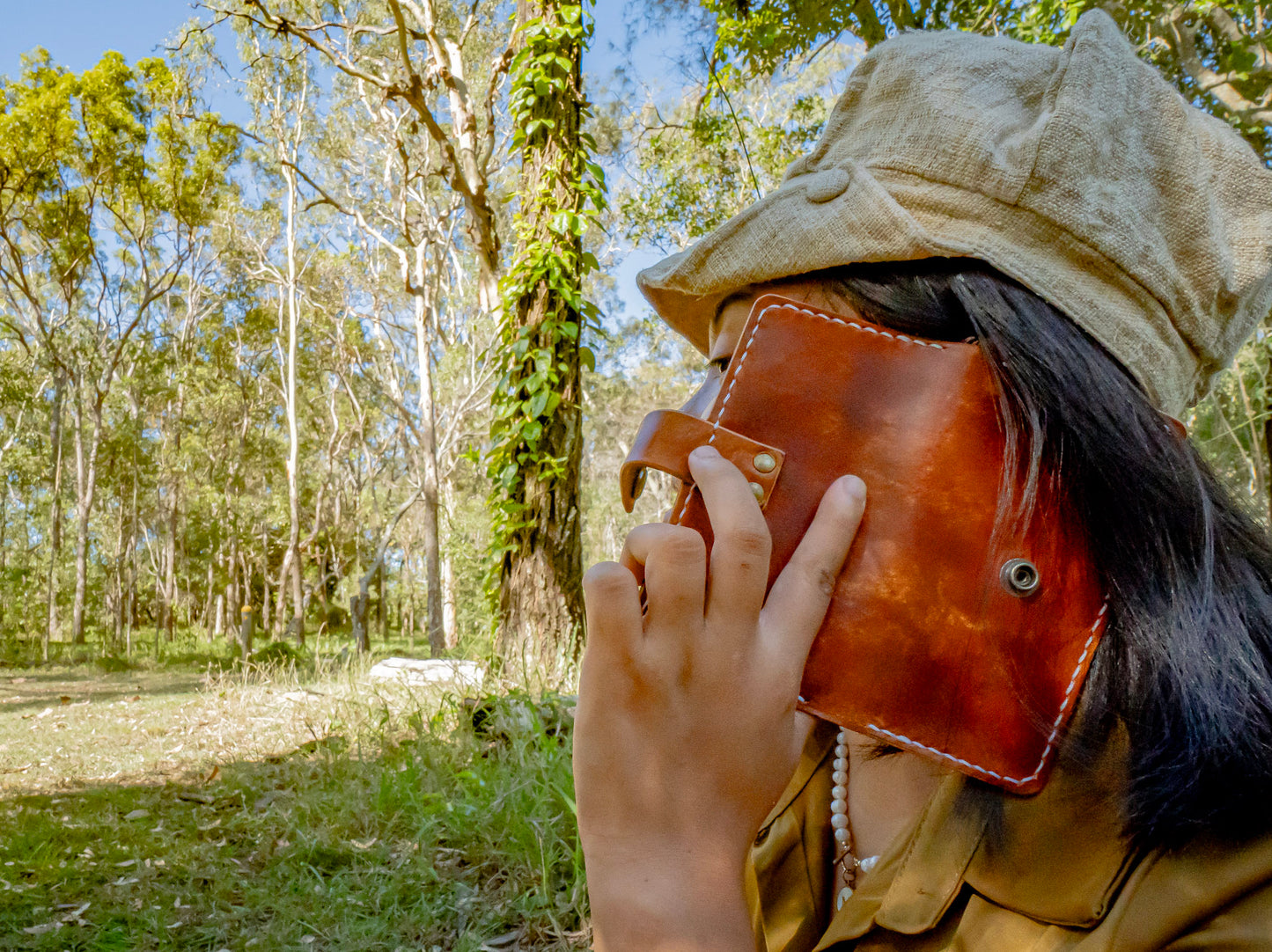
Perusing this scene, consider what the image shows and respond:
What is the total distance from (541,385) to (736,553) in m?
4.24

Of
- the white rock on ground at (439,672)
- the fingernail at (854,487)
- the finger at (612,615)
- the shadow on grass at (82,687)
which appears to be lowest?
the shadow on grass at (82,687)

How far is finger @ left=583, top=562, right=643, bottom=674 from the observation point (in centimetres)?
73

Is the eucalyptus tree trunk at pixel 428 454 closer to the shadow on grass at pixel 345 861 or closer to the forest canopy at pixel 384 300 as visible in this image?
the forest canopy at pixel 384 300

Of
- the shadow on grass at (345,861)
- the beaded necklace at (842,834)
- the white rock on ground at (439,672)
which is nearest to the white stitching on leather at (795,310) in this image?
the beaded necklace at (842,834)

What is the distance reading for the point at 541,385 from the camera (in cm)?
491

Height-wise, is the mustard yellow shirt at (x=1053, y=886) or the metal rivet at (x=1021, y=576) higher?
the metal rivet at (x=1021, y=576)

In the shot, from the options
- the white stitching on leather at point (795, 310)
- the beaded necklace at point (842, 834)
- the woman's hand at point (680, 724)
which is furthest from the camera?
the beaded necklace at point (842, 834)

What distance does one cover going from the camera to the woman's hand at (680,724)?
741 mm

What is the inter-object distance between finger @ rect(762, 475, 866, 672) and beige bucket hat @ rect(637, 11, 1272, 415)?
0.28 meters

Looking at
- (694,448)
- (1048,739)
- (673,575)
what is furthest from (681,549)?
(1048,739)

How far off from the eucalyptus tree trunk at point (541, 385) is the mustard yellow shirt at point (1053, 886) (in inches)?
150

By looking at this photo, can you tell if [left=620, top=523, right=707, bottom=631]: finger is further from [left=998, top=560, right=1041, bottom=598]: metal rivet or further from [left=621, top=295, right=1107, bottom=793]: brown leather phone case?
[left=998, top=560, right=1041, bottom=598]: metal rivet

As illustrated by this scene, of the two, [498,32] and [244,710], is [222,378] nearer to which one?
[498,32]

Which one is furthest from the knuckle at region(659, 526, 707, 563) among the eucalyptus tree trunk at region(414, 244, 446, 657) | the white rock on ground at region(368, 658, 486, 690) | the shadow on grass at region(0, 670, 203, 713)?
the eucalyptus tree trunk at region(414, 244, 446, 657)
